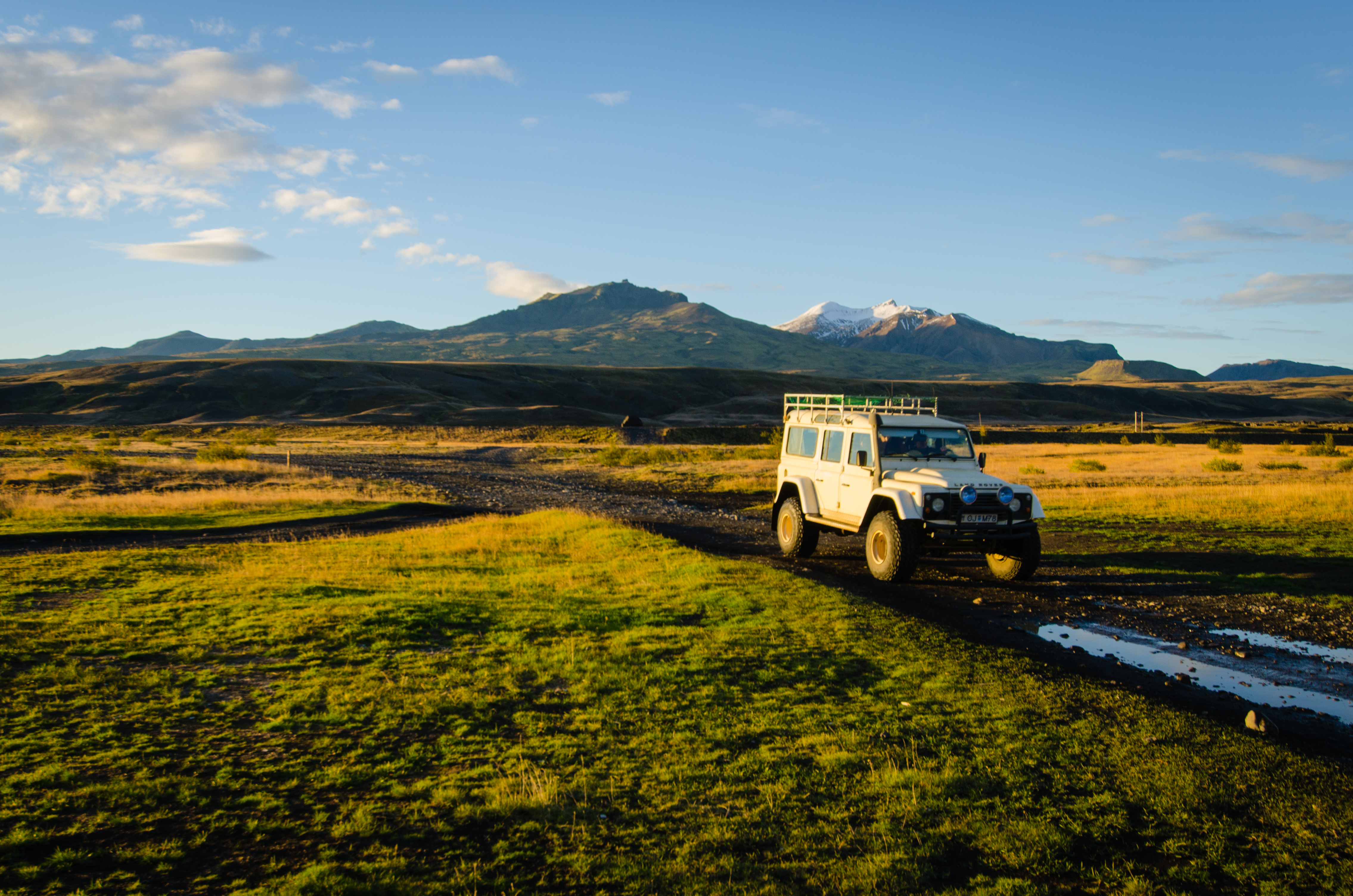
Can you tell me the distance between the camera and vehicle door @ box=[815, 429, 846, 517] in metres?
15.2

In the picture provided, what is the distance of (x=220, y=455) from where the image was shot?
50.4 metres

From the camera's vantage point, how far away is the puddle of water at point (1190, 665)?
8.03 m

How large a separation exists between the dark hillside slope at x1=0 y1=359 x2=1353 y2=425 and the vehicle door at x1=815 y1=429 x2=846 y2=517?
96.0 metres

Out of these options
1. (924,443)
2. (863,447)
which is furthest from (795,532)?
(924,443)

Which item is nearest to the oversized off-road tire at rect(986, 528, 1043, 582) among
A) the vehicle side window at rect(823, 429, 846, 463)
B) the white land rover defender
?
the white land rover defender

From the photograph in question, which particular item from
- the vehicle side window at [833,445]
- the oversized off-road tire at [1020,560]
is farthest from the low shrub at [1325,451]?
the vehicle side window at [833,445]

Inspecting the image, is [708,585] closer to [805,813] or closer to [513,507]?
[805,813]

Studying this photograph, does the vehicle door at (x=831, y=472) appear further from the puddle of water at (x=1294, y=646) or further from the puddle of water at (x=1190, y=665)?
the puddle of water at (x=1294, y=646)

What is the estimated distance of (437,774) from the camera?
20.3 feet

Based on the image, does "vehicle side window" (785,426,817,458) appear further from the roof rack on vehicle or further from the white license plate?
the white license plate

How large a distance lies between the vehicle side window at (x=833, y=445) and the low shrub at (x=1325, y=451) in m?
42.3

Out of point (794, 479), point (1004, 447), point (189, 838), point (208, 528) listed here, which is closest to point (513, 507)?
point (208, 528)

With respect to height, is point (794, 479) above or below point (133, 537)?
above

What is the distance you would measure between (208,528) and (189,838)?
2074 centimetres
